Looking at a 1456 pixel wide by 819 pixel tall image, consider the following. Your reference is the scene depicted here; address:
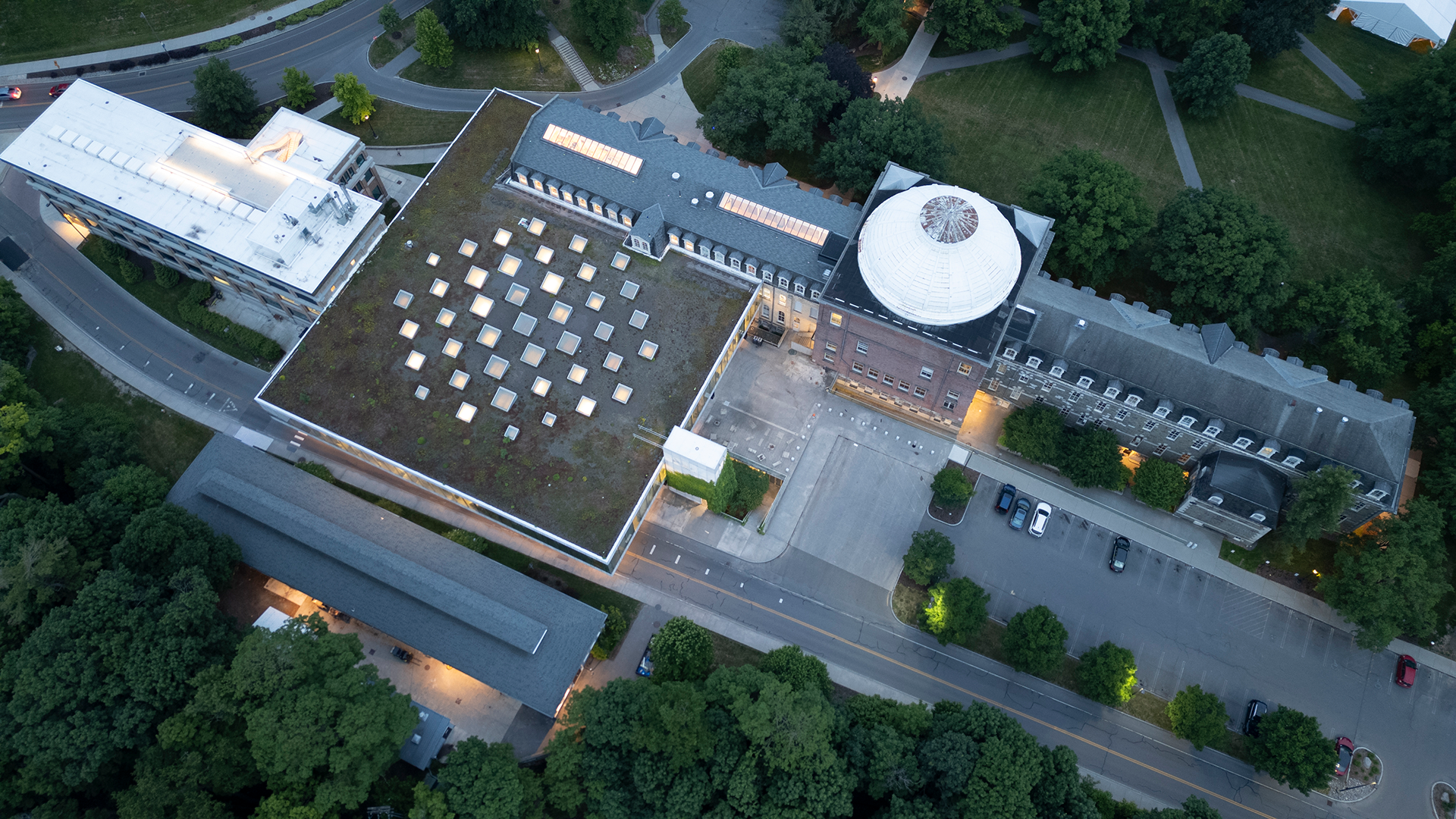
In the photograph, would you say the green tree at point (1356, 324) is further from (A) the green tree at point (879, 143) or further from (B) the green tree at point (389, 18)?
(B) the green tree at point (389, 18)

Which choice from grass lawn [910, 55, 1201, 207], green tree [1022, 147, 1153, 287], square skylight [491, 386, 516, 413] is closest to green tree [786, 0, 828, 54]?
grass lawn [910, 55, 1201, 207]

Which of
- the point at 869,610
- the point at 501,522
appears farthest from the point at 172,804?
the point at 869,610

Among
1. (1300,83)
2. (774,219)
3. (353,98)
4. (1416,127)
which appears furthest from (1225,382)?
(353,98)

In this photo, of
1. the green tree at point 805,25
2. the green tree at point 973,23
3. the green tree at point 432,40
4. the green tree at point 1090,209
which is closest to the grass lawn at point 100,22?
the green tree at point 432,40

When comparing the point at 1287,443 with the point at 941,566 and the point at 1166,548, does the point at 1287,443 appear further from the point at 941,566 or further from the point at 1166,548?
the point at 941,566

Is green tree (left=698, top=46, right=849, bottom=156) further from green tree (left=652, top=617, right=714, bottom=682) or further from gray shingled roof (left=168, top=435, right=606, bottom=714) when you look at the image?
gray shingled roof (left=168, top=435, right=606, bottom=714)

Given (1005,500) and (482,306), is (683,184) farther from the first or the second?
(1005,500)
